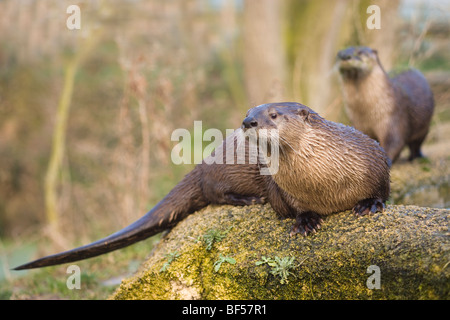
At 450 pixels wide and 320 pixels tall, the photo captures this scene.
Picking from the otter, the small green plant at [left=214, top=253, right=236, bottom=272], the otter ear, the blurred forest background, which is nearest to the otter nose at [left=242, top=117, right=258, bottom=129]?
the otter

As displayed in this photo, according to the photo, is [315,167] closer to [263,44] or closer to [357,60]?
[357,60]

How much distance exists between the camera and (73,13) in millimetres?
5535

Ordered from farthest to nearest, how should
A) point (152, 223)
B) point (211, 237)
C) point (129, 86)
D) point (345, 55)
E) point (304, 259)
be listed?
point (129, 86) < point (345, 55) < point (152, 223) < point (211, 237) < point (304, 259)

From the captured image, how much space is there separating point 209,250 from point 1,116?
24.7 feet

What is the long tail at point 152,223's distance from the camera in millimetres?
2650

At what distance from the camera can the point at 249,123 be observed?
1.86 m

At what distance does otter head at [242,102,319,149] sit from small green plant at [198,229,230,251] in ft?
2.35

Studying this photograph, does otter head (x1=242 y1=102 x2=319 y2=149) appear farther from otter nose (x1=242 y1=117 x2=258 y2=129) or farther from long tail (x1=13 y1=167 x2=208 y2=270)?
long tail (x1=13 y1=167 x2=208 y2=270)

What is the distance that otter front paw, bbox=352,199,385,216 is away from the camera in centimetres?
214

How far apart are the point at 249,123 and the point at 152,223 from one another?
115 centimetres

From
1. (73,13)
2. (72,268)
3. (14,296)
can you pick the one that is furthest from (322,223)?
(73,13)

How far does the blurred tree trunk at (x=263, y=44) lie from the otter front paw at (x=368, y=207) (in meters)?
5.25

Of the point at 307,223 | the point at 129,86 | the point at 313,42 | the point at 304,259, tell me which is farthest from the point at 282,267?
the point at 313,42

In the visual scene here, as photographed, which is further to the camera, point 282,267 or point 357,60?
point 357,60
